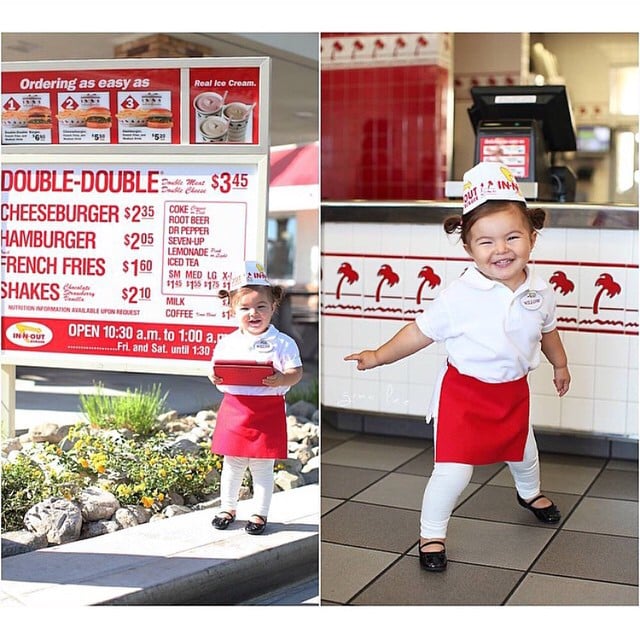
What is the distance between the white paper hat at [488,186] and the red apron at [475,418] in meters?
0.49

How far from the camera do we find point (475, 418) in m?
2.57

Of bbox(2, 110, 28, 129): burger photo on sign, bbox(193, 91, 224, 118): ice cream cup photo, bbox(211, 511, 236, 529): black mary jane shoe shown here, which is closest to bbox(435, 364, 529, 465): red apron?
bbox(211, 511, 236, 529): black mary jane shoe

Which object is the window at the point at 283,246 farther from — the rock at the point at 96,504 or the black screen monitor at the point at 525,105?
the rock at the point at 96,504

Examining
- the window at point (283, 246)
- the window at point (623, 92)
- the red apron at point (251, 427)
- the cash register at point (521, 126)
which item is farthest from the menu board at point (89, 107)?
the window at point (283, 246)

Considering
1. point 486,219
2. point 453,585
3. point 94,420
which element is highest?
point 486,219

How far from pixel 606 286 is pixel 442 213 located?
0.70 meters

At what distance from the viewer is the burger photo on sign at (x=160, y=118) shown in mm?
2277

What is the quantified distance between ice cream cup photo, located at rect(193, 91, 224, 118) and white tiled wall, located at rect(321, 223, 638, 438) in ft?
5.36

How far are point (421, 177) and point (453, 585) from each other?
332cm

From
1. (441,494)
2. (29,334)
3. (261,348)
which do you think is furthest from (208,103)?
(441,494)

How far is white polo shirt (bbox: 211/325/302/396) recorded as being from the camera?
91.2 inches
